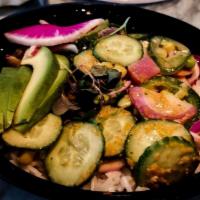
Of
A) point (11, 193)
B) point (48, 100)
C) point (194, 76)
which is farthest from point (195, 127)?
point (11, 193)

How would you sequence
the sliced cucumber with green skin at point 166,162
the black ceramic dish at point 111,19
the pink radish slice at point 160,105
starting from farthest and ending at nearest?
the black ceramic dish at point 111,19, the pink radish slice at point 160,105, the sliced cucumber with green skin at point 166,162

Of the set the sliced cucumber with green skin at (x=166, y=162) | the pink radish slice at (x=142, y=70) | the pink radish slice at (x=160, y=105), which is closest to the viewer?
the sliced cucumber with green skin at (x=166, y=162)

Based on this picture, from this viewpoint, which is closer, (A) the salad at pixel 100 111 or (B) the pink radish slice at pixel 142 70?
(A) the salad at pixel 100 111

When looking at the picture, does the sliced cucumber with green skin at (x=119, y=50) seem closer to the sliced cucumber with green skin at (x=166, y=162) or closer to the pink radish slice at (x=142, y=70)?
the pink radish slice at (x=142, y=70)

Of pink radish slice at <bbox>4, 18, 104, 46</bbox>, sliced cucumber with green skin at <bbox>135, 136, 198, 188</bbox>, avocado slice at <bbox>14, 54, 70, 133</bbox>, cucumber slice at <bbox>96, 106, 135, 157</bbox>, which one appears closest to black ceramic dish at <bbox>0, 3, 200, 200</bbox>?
pink radish slice at <bbox>4, 18, 104, 46</bbox>

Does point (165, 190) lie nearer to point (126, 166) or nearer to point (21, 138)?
point (126, 166)

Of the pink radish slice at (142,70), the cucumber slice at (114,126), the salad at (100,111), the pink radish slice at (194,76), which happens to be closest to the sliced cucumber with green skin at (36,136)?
the salad at (100,111)

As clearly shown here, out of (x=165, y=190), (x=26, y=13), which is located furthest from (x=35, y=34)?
(x=165, y=190)
